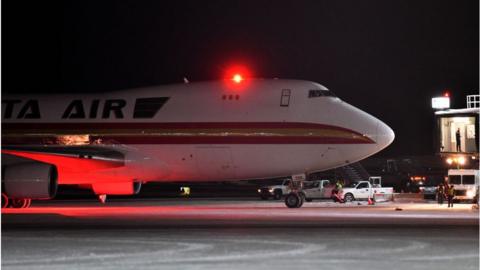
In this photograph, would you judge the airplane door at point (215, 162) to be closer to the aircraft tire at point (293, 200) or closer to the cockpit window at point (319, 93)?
the aircraft tire at point (293, 200)

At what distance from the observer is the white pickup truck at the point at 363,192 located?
41.0m

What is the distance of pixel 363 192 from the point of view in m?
42.3

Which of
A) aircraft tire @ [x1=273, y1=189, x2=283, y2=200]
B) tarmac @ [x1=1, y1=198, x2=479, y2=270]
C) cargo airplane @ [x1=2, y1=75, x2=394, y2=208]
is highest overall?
cargo airplane @ [x1=2, y1=75, x2=394, y2=208]

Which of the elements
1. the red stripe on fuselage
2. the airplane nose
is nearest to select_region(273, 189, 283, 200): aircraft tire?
the red stripe on fuselage

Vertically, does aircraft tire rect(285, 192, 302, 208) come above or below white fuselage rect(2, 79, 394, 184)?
below

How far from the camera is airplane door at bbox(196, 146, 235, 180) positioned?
30.3m

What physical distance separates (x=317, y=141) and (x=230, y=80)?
14.4 feet

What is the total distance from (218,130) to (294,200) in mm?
4152

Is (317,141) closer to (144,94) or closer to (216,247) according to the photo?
(144,94)

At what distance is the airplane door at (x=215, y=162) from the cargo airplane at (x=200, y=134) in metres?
0.04

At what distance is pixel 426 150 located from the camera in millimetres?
88188

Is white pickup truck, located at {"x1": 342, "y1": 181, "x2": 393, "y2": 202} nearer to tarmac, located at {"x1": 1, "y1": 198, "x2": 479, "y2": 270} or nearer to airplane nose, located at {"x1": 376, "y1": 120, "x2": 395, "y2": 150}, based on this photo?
airplane nose, located at {"x1": 376, "y1": 120, "x2": 395, "y2": 150}

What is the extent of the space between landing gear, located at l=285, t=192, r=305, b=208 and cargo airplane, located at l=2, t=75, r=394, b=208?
1323 mm

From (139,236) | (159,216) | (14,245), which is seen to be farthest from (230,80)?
(14,245)
